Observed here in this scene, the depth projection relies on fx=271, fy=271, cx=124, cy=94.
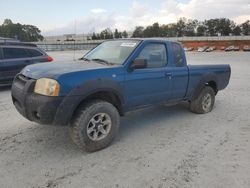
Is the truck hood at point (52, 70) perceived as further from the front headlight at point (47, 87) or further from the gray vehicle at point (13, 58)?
the gray vehicle at point (13, 58)

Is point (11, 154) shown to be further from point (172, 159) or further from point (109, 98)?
point (172, 159)

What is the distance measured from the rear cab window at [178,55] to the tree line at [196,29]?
381 ft

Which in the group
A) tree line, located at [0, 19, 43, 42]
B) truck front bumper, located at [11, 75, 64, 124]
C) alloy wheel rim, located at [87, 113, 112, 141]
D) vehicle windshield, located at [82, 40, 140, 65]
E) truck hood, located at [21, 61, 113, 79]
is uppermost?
tree line, located at [0, 19, 43, 42]

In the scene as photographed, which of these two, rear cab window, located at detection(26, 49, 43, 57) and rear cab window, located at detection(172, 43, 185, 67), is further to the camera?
rear cab window, located at detection(26, 49, 43, 57)

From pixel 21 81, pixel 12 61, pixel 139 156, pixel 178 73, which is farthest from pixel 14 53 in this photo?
pixel 139 156

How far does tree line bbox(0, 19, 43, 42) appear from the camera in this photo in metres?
101

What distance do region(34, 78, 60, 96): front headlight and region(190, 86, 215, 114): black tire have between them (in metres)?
3.59

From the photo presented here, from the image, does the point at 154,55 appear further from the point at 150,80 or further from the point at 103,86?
the point at 103,86

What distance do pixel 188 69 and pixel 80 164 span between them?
3.15m

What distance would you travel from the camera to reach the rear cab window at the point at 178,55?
5.55 m

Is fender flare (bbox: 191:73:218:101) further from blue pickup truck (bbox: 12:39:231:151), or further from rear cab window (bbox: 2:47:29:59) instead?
rear cab window (bbox: 2:47:29:59)

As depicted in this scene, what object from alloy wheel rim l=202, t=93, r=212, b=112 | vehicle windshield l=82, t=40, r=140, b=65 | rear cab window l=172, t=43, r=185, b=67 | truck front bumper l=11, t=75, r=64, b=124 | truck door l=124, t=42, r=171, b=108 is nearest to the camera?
truck front bumper l=11, t=75, r=64, b=124

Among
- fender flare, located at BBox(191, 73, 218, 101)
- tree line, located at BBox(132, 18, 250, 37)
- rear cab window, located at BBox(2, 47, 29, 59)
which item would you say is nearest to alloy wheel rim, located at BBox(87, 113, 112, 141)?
fender flare, located at BBox(191, 73, 218, 101)

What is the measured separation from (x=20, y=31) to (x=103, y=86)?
11574 cm
